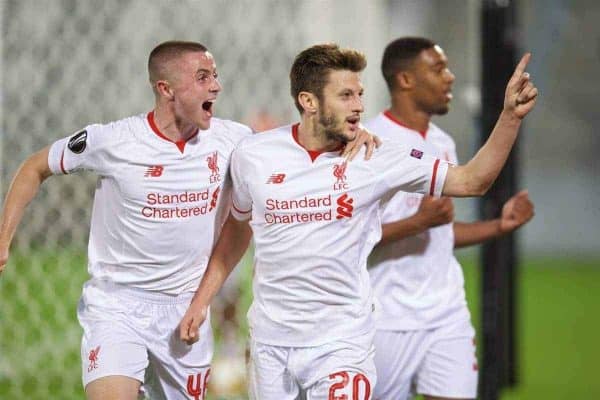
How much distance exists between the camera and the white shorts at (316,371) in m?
4.64

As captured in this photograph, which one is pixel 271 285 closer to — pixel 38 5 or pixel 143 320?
pixel 143 320

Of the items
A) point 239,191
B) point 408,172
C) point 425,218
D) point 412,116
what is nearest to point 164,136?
point 239,191

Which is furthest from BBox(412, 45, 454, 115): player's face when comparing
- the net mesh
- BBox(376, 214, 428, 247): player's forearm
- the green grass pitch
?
the net mesh

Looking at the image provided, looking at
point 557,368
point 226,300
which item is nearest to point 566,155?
point 557,368

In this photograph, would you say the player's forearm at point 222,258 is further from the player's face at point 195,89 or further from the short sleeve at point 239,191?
the player's face at point 195,89

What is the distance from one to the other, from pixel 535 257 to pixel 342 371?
1309cm

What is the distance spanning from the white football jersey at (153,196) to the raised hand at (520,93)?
1.35m

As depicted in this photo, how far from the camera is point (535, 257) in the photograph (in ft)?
56.9

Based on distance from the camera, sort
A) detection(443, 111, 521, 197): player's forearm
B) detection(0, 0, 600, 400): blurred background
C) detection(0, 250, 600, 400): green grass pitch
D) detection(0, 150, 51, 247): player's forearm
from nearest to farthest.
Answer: detection(443, 111, 521, 197): player's forearm
detection(0, 150, 51, 247): player's forearm
detection(0, 250, 600, 400): green grass pitch
detection(0, 0, 600, 400): blurred background

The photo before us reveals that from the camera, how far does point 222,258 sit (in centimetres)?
512

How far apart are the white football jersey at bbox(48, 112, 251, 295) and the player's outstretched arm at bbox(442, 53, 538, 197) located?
1.04 meters

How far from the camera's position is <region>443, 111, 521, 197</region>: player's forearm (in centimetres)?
446

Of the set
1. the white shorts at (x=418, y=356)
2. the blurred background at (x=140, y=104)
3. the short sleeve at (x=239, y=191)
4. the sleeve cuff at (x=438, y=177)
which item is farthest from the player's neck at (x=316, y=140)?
the blurred background at (x=140, y=104)

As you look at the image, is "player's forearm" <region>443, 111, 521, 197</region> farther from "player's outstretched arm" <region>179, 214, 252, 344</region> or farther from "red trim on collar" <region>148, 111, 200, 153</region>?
"red trim on collar" <region>148, 111, 200, 153</region>
